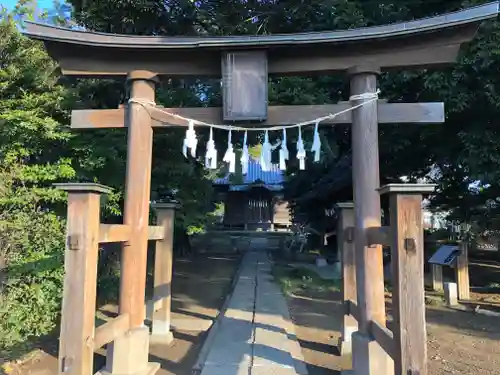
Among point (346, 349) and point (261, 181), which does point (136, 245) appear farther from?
point (261, 181)

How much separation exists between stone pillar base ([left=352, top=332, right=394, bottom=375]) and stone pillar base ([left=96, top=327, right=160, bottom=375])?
213cm

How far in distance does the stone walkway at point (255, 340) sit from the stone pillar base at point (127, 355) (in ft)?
2.17

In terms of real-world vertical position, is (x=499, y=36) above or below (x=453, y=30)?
above

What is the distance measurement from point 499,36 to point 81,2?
23.6 ft

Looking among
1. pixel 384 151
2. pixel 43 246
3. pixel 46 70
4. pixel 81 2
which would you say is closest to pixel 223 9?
pixel 81 2

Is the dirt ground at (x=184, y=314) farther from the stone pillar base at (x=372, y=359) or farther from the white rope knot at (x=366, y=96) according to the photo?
the white rope knot at (x=366, y=96)

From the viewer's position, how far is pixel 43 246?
536cm

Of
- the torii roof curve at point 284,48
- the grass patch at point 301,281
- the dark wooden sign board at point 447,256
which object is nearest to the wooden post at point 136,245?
the torii roof curve at point 284,48

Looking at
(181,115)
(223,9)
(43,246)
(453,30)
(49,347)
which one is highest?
(223,9)

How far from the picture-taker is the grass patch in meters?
9.85

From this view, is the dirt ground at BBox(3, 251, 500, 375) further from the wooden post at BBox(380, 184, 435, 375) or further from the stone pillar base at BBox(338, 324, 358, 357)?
the wooden post at BBox(380, 184, 435, 375)

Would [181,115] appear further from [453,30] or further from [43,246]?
[453,30]

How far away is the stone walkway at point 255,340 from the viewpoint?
14.0ft

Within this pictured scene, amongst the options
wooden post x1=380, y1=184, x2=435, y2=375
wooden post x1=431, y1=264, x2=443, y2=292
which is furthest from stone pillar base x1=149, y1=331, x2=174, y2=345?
wooden post x1=431, y1=264, x2=443, y2=292
